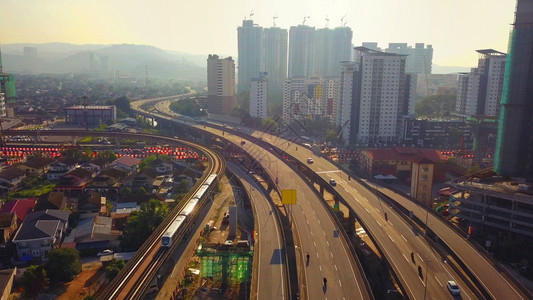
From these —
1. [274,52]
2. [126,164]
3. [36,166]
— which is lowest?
[36,166]

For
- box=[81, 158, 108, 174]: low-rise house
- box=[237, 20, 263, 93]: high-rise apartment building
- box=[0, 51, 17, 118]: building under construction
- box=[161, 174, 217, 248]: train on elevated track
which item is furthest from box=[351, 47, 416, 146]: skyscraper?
box=[237, 20, 263, 93]: high-rise apartment building

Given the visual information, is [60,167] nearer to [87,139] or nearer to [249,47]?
[87,139]

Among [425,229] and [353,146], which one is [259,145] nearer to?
[353,146]

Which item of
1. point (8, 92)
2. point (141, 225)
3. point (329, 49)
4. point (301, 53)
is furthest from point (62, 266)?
point (329, 49)

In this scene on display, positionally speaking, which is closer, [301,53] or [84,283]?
[84,283]

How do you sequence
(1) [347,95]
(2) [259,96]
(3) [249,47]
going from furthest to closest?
(3) [249,47], (2) [259,96], (1) [347,95]

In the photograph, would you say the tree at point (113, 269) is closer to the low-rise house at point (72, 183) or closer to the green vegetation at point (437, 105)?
the low-rise house at point (72, 183)
